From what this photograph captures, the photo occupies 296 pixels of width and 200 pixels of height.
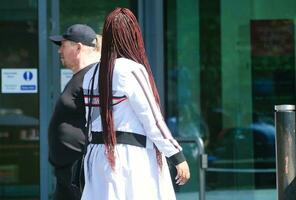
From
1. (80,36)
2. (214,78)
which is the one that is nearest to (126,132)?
(80,36)

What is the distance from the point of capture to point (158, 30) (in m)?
7.88

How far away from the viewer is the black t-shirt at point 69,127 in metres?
4.35

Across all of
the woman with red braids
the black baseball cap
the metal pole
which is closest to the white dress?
the woman with red braids

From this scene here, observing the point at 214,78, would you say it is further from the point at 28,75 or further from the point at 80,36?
the point at 80,36

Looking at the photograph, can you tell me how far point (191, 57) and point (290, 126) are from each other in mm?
3223

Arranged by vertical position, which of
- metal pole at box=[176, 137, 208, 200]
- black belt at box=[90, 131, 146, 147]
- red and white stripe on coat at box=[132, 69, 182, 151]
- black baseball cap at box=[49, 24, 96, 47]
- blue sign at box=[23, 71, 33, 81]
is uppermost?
black baseball cap at box=[49, 24, 96, 47]

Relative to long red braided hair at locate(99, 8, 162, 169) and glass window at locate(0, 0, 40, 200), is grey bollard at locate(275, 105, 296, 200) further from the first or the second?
glass window at locate(0, 0, 40, 200)

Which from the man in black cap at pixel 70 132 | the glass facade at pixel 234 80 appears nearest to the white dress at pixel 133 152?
the man in black cap at pixel 70 132

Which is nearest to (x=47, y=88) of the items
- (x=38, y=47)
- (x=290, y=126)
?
(x=38, y=47)

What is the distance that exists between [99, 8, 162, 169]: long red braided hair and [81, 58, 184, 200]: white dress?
3 centimetres

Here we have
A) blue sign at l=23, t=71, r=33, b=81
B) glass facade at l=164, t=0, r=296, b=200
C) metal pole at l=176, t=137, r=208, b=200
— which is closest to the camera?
metal pole at l=176, t=137, r=208, b=200

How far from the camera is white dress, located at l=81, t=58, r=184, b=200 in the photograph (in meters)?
3.78

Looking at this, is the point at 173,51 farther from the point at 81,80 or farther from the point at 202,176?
the point at 81,80

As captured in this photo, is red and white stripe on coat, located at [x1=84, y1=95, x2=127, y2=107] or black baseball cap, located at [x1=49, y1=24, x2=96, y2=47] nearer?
red and white stripe on coat, located at [x1=84, y1=95, x2=127, y2=107]
